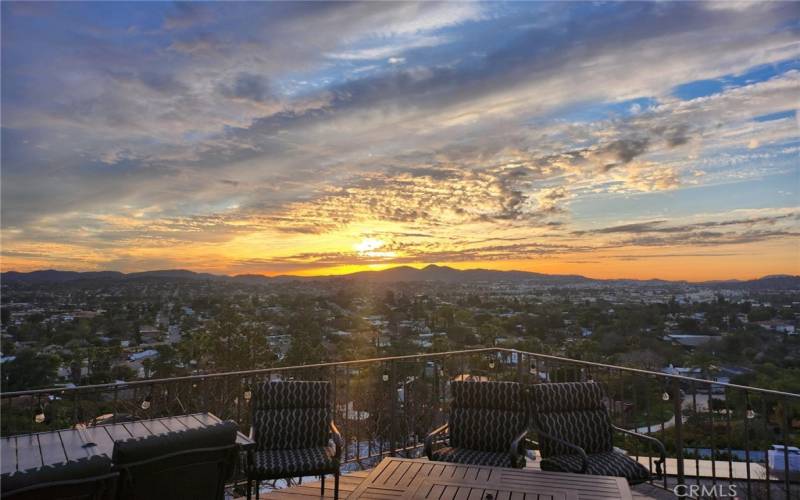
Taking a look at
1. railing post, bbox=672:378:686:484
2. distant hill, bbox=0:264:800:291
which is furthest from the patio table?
distant hill, bbox=0:264:800:291

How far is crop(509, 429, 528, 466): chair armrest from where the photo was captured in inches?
151

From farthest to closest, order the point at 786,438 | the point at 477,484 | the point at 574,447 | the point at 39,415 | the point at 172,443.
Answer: the point at 39,415
the point at 574,447
the point at 786,438
the point at 477,484
the point at 172,443

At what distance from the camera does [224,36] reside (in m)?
5.88

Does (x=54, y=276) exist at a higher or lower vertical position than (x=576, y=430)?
higher

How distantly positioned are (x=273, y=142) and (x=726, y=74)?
6.46m

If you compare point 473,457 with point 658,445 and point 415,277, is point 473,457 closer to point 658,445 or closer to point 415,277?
point 658,445

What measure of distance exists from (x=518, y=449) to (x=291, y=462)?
1.88 metres

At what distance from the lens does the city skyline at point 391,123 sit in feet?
18.8

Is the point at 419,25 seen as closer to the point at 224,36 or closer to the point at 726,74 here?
the point at 224,36

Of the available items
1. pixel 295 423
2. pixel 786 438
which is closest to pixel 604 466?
pixel 786 438

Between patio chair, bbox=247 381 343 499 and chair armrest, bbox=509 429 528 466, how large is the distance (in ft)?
4.64

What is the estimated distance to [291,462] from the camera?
3.81 m

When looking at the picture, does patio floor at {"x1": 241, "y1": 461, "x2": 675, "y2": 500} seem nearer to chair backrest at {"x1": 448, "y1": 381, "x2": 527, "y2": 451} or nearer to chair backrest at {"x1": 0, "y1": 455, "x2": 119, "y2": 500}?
chair backrest at {"x1": 448, "y1": 381, "x2": 527, "y2": 451}

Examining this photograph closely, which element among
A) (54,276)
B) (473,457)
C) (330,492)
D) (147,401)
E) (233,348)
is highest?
(54,276)
